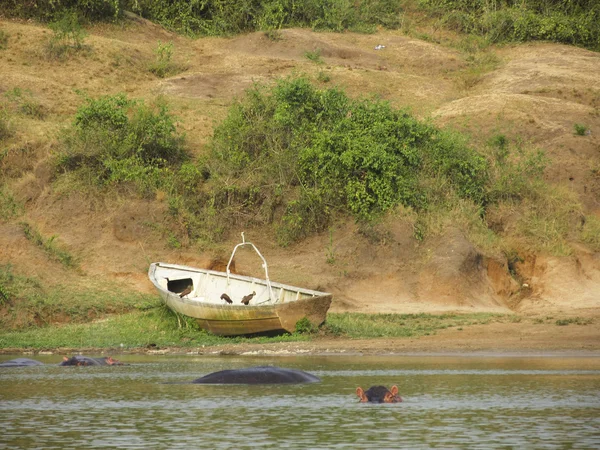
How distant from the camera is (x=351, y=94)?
3588cm

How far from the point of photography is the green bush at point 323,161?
27203mm

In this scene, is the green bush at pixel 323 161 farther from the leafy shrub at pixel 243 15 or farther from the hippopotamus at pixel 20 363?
the leafy shrub at pixel 243 15

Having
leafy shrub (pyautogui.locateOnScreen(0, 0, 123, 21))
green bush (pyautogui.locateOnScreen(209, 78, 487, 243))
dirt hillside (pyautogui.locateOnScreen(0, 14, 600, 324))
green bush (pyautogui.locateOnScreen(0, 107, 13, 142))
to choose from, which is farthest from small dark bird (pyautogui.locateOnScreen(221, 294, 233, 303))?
leafy shrub (pyautogui.locateOnScreen(0, 0, 123, 21))

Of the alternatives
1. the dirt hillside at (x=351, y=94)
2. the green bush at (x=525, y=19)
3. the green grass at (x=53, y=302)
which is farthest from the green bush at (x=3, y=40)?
the green bush at (x=525, y=19)

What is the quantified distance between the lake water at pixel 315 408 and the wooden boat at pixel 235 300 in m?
2.42

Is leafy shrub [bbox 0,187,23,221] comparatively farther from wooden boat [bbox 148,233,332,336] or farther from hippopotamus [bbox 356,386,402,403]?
hippopotamus [bbox 356,386,402,403]

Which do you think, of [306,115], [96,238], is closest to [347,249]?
[306,115]

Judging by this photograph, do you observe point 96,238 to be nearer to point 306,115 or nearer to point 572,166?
point 306,115

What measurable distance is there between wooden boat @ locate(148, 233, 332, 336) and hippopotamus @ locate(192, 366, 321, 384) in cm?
525

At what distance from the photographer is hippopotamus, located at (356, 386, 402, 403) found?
12.8m

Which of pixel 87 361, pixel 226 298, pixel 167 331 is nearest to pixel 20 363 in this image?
pixel 87 361

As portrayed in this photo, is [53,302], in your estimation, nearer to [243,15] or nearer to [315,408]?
[315,408]

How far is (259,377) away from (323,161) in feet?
44.0

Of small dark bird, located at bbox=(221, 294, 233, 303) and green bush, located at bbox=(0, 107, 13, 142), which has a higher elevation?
green bush, located at bbox=(0, 107, 13, 142)
